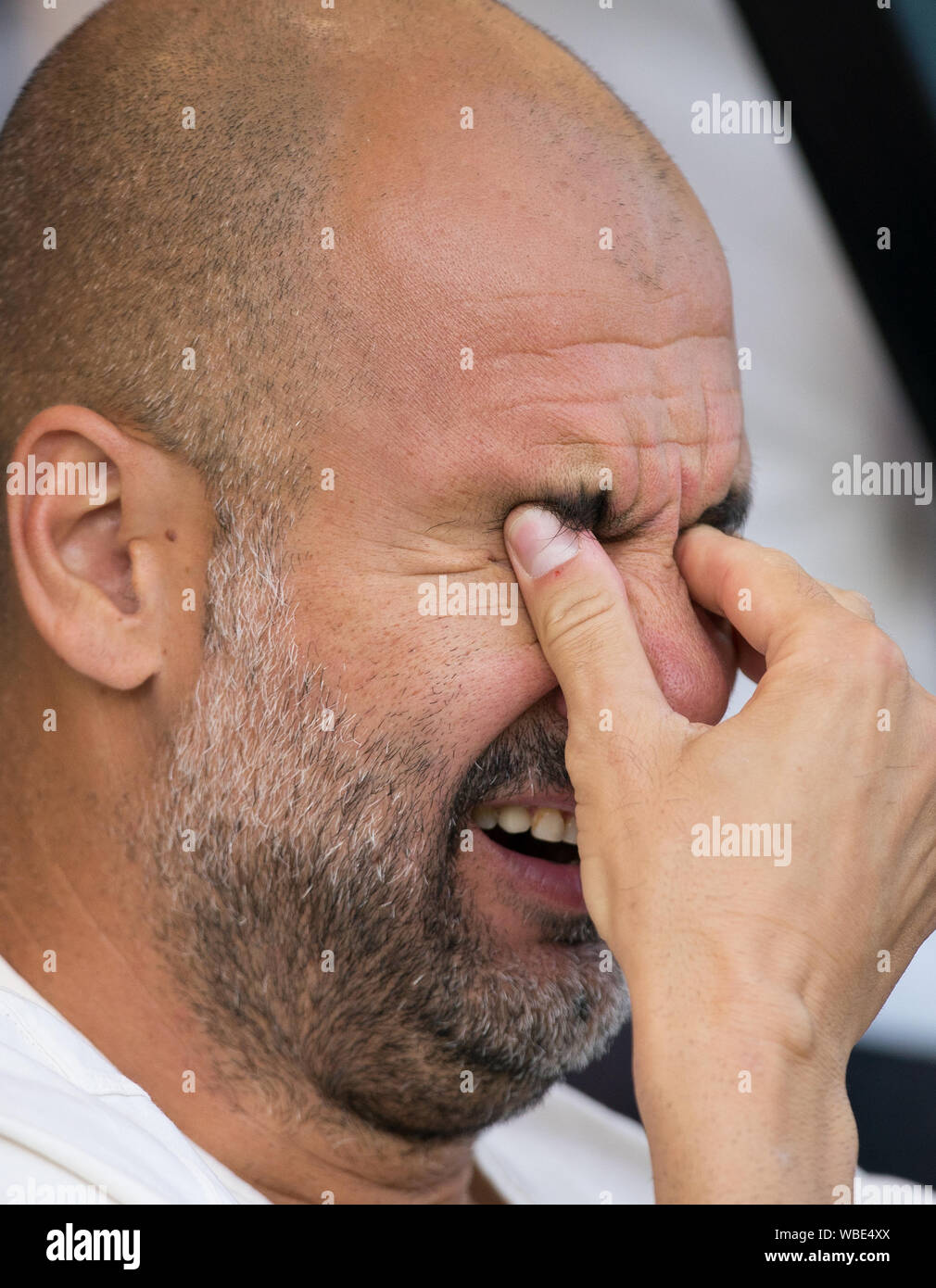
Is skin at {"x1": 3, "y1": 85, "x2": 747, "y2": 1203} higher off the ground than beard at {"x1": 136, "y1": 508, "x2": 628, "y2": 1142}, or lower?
higher

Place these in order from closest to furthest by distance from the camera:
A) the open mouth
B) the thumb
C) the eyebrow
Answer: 1. the thumb
2. the eyebrow
3. the open mouth

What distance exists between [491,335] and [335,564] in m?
0.26

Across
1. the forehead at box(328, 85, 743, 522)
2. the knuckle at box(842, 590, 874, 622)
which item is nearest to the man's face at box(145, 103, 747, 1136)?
the forehead at box(328, 85, 743, 522)

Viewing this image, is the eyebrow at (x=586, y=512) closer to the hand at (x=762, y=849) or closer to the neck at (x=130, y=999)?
the hand at (x=762, y=849)

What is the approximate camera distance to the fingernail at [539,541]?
112 centimetres

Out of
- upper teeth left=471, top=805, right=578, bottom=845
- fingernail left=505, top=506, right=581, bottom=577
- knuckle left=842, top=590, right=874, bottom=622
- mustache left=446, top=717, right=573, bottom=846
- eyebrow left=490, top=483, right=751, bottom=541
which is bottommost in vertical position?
upper teeth left=471, top=805, right=578, bottom=845

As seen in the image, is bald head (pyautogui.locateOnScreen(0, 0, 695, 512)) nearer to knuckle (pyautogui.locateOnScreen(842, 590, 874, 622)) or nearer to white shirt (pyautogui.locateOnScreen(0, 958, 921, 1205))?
knuckle (pyautogui.locateOnScreen(842, 590, 874, 622))

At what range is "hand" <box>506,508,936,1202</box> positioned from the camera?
0.92 meters

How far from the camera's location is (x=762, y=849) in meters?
0.95

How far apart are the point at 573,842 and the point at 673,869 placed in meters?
0.38

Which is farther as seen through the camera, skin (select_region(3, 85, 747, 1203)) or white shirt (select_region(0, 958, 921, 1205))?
skin (select_region(3, 85, 747, 1203))

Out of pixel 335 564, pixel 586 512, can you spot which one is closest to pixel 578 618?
pixel 586 512

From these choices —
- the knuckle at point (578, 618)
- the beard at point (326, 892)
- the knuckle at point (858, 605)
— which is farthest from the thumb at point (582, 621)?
the knuckle at point (858, 605)
